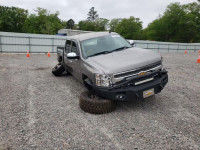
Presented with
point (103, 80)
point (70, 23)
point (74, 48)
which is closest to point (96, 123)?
point (103, 80)

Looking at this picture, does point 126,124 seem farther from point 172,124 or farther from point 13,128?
point 13,128

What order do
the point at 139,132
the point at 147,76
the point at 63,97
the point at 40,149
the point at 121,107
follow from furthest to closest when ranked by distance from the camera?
the point at 63,97, the point at 121,107, the point at 147,76, the point at 139,132, the point at 40,149

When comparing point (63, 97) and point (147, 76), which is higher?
point (147, 76)

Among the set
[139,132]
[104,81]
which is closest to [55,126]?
[104,81]

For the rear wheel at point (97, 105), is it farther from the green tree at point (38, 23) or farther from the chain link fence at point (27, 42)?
the green tree at point (38, 23)

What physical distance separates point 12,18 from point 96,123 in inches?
2253

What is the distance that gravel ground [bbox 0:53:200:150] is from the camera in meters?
2.90

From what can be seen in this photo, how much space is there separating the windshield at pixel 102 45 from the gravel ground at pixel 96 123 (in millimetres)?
1543

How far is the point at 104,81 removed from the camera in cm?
366

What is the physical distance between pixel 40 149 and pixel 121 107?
2248mm

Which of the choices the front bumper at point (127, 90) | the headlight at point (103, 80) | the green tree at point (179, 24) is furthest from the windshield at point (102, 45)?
the green tree at point (179, 24)

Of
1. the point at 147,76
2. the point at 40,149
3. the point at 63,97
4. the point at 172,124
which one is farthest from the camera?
the point at 63,97

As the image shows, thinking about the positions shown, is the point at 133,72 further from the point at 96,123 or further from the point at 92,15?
the point at 92,15

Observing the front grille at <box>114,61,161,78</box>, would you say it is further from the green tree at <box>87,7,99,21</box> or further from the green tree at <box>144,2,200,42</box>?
the green tree at <box>87,7,99,21</box>
